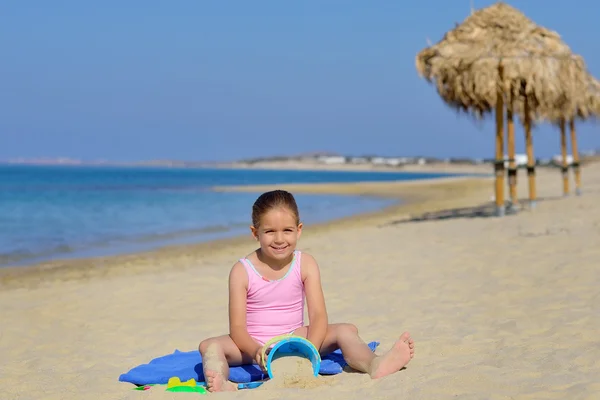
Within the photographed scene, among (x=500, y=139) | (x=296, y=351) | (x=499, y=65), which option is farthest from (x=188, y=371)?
(x=500, y=139)

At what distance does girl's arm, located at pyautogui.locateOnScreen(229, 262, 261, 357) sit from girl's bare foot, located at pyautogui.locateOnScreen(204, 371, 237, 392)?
31 centimetres

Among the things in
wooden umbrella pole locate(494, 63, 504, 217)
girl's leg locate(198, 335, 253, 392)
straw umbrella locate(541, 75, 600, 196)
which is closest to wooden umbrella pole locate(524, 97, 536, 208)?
straw umbrella locate(541, 75, 600, 196)

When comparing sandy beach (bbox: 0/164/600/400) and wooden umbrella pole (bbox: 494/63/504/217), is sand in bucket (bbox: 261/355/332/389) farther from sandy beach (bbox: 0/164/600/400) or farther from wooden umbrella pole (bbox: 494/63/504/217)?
wooden umbrella pole (bbox: 494/63/504/217)

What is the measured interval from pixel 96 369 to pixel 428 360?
6.89 ft

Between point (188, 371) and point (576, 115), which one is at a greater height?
point (576, 115)

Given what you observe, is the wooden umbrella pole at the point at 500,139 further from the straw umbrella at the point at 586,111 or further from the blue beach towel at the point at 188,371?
the blue beach towel at the point at 188,371

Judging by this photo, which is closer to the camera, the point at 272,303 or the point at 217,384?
the point at 217,384

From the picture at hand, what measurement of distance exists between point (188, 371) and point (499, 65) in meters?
9.69

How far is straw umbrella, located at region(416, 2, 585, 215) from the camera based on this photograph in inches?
486

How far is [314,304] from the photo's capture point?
161 inches

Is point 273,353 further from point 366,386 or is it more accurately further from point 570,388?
point 570,388

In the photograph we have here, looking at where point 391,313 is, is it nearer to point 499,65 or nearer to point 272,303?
point 272,303

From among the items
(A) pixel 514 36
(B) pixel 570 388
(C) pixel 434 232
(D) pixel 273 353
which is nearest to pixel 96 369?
(D) pixel 273 353

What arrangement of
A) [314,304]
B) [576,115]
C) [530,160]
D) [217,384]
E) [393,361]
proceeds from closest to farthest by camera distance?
1. [217,384]
2. [393,361]
3. [314,304]
4. [530,160]
5. [576,115]
